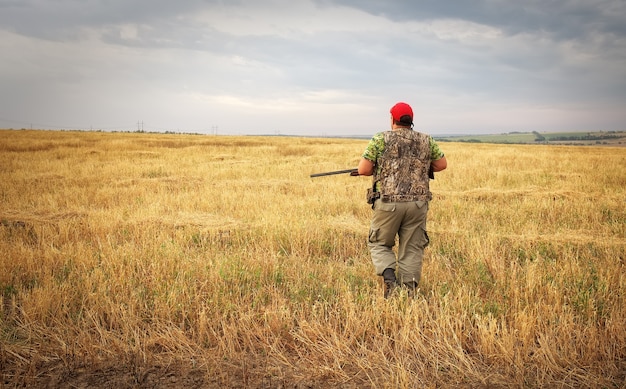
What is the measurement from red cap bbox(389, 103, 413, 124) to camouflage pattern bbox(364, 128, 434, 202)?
0.46 feet

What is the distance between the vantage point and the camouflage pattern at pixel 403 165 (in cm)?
409

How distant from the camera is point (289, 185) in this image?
12.6 metres

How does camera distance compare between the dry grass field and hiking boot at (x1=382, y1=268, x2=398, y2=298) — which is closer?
the dry grass field

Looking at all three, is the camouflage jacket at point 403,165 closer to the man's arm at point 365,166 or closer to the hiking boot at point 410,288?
the man's arm at point 365,166

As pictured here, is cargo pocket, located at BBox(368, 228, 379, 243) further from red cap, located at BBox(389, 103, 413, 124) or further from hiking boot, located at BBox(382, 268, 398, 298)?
red cap, located at BBox(389, 103, 413, 124)

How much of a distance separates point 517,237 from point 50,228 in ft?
28.0

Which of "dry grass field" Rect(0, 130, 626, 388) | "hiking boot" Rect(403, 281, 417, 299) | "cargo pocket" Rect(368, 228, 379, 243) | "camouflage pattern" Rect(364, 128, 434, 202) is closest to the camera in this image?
"dry grass field" Rect(0, 130, 626, 388)

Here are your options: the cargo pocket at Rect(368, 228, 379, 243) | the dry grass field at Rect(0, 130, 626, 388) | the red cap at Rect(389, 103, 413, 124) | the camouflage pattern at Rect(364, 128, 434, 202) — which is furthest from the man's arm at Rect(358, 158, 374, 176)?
the dry grass field at Rect(0, 130, 626, 388)

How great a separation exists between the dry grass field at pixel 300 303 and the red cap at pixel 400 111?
6.33 feet

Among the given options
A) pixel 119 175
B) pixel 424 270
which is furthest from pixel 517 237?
pixel 119 175

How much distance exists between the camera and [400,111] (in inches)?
161

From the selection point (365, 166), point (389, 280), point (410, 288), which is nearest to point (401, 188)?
point (365, 166)

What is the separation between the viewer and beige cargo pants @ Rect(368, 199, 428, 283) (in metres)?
4.20

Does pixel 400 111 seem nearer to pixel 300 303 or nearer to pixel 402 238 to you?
pixel 402 238
